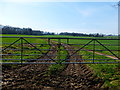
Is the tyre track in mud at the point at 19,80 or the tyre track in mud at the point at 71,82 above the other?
the tyre track in mud at the point at 19,80

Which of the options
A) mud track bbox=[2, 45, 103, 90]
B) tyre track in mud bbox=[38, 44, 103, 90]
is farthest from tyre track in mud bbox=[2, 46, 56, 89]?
tyre track in mud bbox=[38, 44, 103, 90]

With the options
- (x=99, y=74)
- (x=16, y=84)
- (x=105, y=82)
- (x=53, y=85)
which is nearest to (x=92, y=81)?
(x=105, y=82)

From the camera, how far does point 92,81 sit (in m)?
6.39

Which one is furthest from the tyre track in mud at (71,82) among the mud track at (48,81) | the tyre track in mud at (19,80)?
the tyre track in mud at (19,80)

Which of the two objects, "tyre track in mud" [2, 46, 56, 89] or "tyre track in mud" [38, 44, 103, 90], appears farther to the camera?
"tyre track in mud" [38, 44, 103, 90]

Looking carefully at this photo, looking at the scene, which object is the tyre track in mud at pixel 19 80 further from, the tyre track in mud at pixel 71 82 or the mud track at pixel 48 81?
the tyre track in mud at pixel 71 82

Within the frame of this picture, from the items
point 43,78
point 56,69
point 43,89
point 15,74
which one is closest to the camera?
point 43,89

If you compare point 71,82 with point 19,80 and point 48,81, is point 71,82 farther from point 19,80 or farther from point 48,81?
point 19,80

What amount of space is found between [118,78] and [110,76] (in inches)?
15.6

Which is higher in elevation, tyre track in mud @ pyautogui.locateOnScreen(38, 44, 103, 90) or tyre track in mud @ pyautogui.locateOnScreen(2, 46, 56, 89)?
tyre track in mud @ pyautogui.locateOnScreen(2, 46, 56, 89)

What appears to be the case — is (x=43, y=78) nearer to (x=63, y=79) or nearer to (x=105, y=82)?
(x=63, y=79)

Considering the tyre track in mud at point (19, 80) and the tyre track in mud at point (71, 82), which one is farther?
the tyre track in mud at point (71, 82)

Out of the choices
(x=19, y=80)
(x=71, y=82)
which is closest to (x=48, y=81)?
(x=71, y=82)

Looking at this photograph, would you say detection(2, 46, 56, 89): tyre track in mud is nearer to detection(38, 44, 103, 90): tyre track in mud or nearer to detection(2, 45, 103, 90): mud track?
detection(2, 45, 103, 90): mud track
